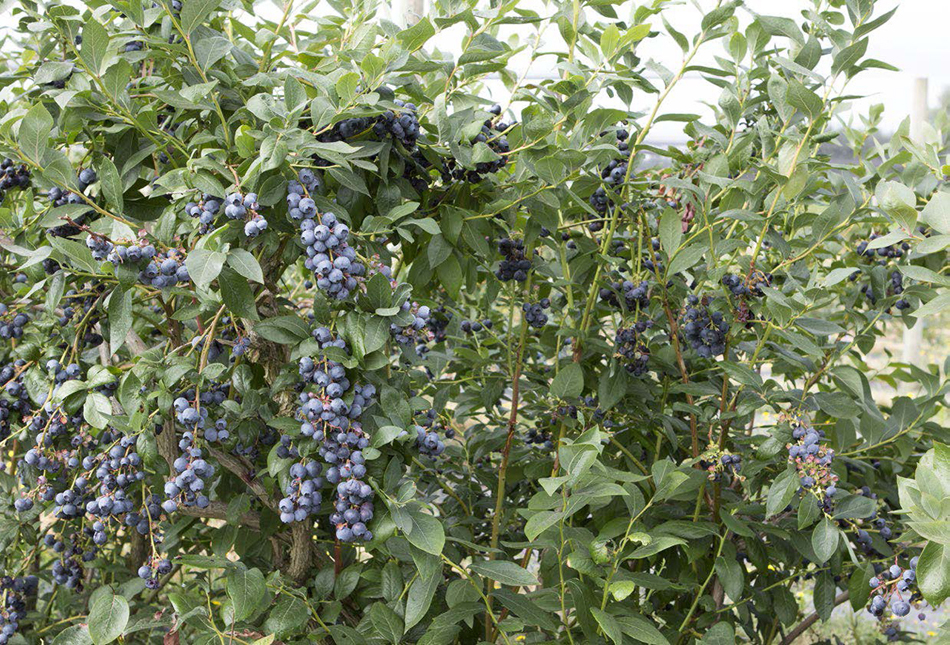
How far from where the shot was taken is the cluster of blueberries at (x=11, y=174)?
121cm

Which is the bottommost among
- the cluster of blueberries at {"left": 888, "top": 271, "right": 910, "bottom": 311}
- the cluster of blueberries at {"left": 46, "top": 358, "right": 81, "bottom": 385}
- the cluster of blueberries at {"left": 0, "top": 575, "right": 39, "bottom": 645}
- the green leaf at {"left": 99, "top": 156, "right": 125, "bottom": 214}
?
the cluster of blueberries at {"left": 0, "top": 575, "right": 39, "bottom": 645}

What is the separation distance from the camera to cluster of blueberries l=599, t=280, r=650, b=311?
1.29 meters

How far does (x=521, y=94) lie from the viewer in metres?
1.35

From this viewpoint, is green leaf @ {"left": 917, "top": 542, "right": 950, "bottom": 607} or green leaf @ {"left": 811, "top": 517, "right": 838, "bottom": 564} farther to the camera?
green leaf @ {"left": 811, "top": 517, "right": 838, "bottom": 564}

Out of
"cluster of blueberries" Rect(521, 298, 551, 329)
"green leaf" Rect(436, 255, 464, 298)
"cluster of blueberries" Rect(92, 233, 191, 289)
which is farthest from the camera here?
"cluster of blueberries" Rect(521, 298, 551, 329)

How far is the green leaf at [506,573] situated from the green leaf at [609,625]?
9 cm

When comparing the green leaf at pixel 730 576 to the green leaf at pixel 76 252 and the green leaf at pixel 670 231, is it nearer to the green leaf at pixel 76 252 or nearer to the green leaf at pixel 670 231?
the green leaf at pixel 670 231

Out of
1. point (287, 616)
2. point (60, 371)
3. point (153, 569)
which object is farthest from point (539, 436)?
point (60, 371)

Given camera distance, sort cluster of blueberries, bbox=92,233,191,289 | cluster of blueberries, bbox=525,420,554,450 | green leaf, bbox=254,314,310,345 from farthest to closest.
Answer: cluster of blueberries, bbox=525,420,554,450
green leaf, bbox=254,314,310,345
cluster of blueberries, bbox=92,233,191,289

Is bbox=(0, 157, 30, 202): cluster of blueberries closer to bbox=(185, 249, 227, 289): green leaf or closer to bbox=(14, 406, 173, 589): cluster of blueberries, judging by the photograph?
bbox=(14, 406, 173, 589): cluster of blueberries

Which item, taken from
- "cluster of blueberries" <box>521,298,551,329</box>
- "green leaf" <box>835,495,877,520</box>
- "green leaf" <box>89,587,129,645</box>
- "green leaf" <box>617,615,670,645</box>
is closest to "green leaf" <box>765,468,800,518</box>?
"green leaf" <box>835,495,877,520</box>

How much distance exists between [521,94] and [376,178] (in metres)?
0.31

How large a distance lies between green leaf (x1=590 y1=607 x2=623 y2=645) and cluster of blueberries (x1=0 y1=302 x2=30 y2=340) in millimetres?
912

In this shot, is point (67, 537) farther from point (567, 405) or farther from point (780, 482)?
point (780, 482)
